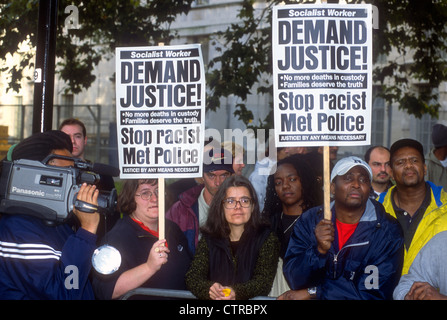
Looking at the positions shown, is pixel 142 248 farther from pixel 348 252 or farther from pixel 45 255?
pixel 348 252

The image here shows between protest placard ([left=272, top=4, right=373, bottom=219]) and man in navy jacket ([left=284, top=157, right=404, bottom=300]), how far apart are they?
0.31 meters

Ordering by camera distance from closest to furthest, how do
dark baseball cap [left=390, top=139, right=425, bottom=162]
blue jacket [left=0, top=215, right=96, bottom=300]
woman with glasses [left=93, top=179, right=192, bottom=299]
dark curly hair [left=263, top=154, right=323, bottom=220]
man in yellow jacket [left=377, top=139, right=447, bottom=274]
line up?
blue jacket [left=0, top=215, right=96, bottom=300] → woman with glasses [left=93, top=179, right=192, bottom=299] → man in yellow jacket [left=377, top=139, right=447, bottom=274] → dark baseball cap [left=390, top=139, right=425, bottom=162] → dark curly hair [left=263, top=154, right=323, bottom=220]

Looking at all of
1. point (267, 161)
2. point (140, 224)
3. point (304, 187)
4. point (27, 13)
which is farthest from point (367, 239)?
point (27, 13)

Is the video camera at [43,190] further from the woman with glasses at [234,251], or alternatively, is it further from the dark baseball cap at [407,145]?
the dark baseball cap at [407,145]

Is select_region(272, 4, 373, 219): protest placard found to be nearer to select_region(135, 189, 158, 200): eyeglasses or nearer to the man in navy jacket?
the man in navy jacket

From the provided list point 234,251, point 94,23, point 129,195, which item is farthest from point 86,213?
point 94,23

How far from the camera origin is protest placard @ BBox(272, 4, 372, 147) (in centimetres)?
410

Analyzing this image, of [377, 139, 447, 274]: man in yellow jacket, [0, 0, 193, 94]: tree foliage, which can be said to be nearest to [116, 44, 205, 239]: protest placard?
[377, 139, 447, 274]: man in yellow jacket

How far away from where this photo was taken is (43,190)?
3.63m

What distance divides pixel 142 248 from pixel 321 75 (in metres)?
1.58

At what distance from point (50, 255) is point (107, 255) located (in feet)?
1.23

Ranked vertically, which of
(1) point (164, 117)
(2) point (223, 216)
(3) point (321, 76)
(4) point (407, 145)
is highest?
(3) point (321, 76)
